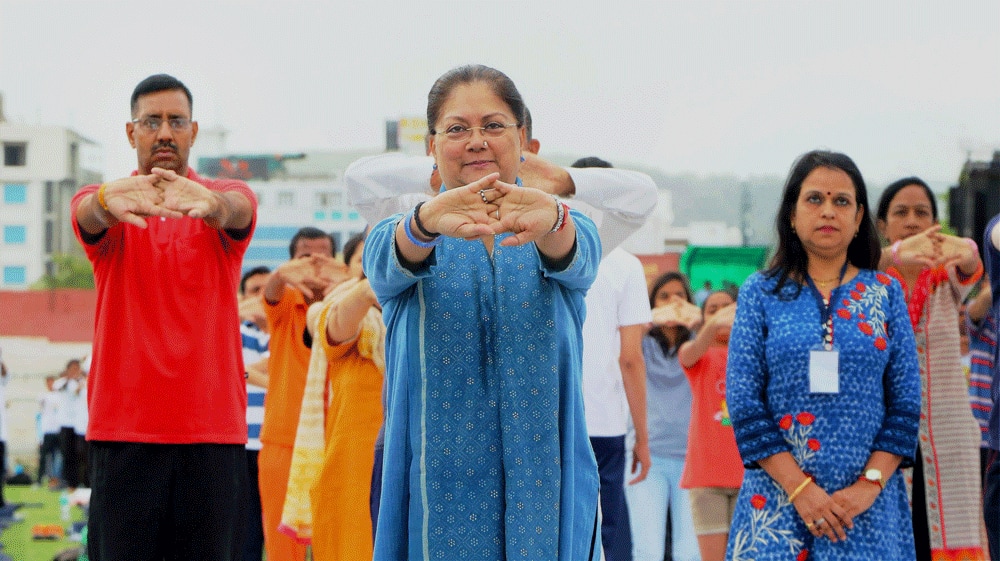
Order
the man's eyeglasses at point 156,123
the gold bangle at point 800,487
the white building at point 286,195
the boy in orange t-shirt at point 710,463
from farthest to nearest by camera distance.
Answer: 1. the white building at point 286,195
2. the boy in orange t-shirt at point 710,463
3. the man's eyeglasses at point 156,123
4. the gold bangle at point 800,487

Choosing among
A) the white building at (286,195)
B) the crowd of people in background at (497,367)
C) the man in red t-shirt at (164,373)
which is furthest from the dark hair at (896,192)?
the white building at (286,195)

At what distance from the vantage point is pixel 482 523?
266cm

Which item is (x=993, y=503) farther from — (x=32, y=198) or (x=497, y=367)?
(x=32, y=198)

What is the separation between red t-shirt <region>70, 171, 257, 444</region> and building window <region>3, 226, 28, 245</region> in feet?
193

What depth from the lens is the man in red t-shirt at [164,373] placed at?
3.86 metres

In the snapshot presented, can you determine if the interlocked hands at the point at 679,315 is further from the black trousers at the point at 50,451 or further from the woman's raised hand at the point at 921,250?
the black trousers at the point at 50,451

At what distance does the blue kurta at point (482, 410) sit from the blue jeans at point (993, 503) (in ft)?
6.80

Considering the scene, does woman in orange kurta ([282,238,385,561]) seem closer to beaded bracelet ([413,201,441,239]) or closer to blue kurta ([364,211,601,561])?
blue kurta ([364,211,601,561])

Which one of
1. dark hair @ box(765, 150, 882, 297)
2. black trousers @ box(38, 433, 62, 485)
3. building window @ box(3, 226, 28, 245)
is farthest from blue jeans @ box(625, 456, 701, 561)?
building window @ box(3, 226, 28, 245)

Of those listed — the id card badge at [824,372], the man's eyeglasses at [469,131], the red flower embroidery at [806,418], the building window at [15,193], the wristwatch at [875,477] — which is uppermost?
the building window at [15,193]

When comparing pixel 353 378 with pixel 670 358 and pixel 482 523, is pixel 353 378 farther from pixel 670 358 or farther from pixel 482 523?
pixel 670 358

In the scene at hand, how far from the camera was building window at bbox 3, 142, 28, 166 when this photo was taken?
60.5 m

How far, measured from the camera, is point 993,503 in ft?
13.9

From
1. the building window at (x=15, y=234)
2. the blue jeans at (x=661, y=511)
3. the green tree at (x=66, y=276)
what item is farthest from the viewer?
the building window at (x=15, y=234)
